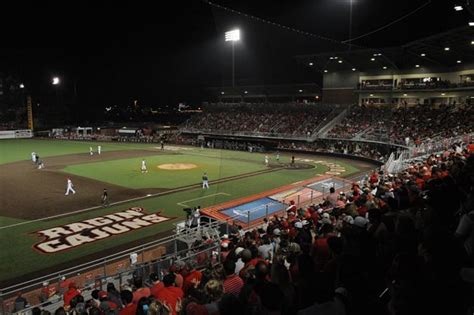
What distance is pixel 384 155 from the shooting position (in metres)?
39.6

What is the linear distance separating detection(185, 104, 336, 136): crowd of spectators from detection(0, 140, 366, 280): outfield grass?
857 cm

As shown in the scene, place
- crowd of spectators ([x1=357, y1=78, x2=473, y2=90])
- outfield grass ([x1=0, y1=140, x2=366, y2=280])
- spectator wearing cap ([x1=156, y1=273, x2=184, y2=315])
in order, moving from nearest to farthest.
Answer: spectator wearing cap ([x1=156, y1=273, x2=184, y2=315]) → outfield grass ([x1=0, y1=140, x2=366, y2=280]) → crowd of spectators ([x1=357, y1=78, x2=473, y2=90])

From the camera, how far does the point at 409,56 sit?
41156mm

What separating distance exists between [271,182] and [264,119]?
30966 millimetres

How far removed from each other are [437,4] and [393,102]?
82.3 feet

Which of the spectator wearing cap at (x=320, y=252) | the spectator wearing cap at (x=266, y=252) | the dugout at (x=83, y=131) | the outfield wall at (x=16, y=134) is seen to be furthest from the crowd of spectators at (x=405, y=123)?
the outfield wall at (x=16, y=134)

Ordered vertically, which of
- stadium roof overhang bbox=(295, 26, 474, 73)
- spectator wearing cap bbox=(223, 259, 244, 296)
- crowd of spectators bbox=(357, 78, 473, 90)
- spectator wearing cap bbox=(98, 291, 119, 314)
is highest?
stadium roof overhang bbox=(295, 26, 474, 73)

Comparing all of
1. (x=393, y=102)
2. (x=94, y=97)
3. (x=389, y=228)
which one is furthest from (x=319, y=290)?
(x=94, y=97)

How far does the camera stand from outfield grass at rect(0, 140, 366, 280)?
14.6m

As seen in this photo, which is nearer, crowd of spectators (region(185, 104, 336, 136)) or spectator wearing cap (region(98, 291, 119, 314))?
spectator wearing cap (region(98, 291, 119, 314))

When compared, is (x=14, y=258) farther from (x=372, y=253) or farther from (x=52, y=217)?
(x=372, y=253)

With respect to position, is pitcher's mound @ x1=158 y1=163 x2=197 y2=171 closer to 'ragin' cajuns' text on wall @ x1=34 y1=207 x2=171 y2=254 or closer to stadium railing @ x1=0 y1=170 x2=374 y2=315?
'ragin' cajuns' text on wall @ x1=34 y1=207 x2=171 y2=254

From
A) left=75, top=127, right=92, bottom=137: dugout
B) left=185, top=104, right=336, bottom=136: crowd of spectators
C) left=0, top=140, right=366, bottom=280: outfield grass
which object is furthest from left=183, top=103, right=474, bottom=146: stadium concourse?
left=75, top=127, right=92, bottom=137: dugout

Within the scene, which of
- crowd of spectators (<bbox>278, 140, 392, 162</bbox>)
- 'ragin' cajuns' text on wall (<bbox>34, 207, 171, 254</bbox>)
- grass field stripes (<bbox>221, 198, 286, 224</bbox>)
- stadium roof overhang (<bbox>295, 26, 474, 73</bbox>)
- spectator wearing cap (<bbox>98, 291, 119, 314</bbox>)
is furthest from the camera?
crowd of spectators (<bbox>278, 140, 392, 162</bbox>)
